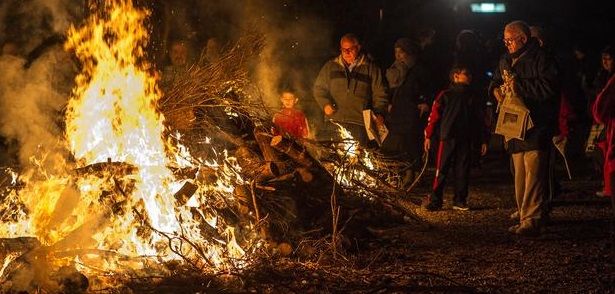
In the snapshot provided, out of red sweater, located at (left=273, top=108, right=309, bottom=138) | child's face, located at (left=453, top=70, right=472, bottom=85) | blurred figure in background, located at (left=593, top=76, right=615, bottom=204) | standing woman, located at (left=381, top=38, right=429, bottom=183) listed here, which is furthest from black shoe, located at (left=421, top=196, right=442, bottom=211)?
blurred figure in background, located at (left=593, top=76, right=615, bottom=204)

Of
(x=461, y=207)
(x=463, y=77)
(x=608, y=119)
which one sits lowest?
(x=461, y=207)

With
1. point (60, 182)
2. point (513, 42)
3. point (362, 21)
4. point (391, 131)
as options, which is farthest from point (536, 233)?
point (362, 21)

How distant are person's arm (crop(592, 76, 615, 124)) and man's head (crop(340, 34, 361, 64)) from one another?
3424 mm

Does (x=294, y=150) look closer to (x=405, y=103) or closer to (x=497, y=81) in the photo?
(x=497, y=81)

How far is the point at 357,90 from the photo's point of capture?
8.11 meters

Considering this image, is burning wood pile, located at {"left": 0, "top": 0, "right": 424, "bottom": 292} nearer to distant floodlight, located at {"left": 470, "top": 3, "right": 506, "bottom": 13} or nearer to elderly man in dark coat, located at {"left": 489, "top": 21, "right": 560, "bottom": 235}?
elderly man in dark coat, located at {"left": 489, "top": 21, "right": 560, "bottom": 235}

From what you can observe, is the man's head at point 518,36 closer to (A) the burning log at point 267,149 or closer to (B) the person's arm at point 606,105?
(B) the person's arm at point 606,105

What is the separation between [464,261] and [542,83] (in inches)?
73.7

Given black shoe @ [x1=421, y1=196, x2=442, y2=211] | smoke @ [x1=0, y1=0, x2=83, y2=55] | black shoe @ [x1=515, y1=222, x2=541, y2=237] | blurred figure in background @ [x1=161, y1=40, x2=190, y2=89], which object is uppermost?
smoke @ [x1=0, y1=0, x2=83, y2=55]

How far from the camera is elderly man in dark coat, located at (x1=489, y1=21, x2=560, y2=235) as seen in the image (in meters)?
6.66

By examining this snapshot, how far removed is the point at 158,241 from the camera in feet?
18.6

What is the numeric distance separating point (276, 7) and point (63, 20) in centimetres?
381

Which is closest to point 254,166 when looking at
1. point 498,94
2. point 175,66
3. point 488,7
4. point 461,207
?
point 175,66

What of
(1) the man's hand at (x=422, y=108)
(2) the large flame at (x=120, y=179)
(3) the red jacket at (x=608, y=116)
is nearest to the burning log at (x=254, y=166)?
(2) the large flame at (x=120, y=179)
